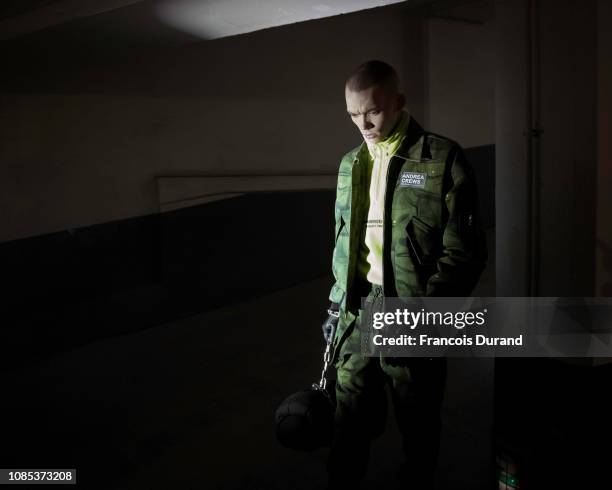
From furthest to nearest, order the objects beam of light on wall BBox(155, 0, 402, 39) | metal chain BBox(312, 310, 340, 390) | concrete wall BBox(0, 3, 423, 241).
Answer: concrete wall BBox(0, 3, 423, 241) < beam of light on wall BBox(155, 0, 402, 39) < metal chain BBox(312, 310, 340, 390)

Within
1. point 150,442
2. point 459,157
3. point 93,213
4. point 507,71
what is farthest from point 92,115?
point 459,157

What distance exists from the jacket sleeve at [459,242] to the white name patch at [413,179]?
0.08 m

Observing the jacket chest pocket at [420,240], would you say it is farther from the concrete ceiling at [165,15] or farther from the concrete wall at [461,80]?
the concrete wall at [461,80]

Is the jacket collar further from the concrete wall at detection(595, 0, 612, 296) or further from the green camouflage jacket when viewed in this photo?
the concrete wall at detection(595, 0, 612, 296)

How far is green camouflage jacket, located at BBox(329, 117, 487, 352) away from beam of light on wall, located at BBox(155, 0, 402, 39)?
0.64m

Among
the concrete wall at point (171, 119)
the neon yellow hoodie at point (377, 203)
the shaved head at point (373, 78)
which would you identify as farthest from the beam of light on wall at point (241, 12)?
the concrete wall at point (171, 119)

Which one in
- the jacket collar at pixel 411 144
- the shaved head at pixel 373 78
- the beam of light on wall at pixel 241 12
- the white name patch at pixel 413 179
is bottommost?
the white name patch at pixel 413 179

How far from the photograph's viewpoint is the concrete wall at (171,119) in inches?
145

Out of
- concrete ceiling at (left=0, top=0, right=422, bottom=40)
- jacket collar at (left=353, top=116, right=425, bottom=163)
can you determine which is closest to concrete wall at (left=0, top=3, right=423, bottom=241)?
concrete ceiling at (left=0, top=0, right=422, bottom=40)

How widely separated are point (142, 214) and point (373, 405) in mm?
2856

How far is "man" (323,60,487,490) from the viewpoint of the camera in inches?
66.3

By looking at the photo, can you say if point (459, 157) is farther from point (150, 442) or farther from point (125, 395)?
point (125, 395)

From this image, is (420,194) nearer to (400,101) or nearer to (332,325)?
(400,101)

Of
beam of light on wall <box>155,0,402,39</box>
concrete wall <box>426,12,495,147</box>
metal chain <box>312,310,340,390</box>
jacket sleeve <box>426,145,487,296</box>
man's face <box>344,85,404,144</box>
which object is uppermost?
concrete wall <box>426,12,495,147</box>
